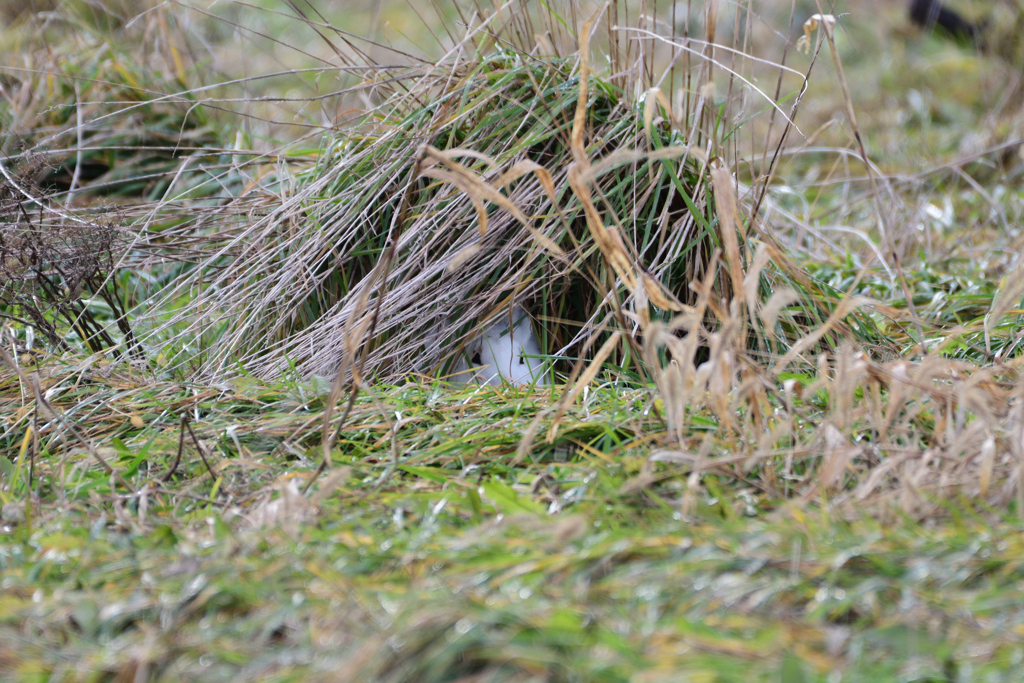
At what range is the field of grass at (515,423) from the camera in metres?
0.77

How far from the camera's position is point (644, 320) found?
3.46ft

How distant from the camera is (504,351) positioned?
161cm

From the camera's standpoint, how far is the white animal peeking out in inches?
62.6

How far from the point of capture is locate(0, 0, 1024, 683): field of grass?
769mm

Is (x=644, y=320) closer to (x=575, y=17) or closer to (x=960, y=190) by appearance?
(x=575, y=17)

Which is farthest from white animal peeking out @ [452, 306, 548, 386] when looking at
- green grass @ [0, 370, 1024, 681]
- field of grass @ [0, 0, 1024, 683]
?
green grass @ [0, 370, 1024, 681]

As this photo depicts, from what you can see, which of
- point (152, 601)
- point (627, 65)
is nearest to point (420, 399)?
point (152, 601)

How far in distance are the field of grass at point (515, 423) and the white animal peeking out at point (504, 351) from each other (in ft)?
0.10

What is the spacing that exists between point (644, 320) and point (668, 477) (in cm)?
22

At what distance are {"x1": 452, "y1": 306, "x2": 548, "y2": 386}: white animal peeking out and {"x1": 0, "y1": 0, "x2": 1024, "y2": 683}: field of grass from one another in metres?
0.03

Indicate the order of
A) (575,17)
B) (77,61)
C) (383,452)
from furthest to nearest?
(77,61), (575,17), (383,452)

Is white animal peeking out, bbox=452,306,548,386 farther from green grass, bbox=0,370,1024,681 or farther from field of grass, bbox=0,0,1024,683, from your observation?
green grass, bbox=0,370,1024,681

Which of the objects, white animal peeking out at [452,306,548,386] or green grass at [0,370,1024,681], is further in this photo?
white animal peeking out at [452,306,548,386]

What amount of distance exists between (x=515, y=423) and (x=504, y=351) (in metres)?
0.32
